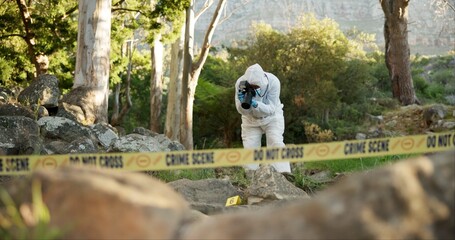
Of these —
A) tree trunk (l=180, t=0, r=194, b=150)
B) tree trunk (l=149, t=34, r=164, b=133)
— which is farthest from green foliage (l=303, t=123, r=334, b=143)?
tree trunk (l=149, t=34, r=164, b=133)

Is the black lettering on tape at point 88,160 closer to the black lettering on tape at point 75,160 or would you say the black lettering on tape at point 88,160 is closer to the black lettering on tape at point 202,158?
the black lettering on tape at point 75,160

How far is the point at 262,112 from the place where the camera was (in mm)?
9383

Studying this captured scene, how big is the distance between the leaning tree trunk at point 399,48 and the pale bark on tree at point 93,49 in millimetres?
13717

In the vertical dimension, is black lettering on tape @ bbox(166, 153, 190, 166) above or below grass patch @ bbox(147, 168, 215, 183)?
above

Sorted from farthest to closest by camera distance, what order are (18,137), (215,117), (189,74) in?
(215,117) → (189,74) → (18,137)

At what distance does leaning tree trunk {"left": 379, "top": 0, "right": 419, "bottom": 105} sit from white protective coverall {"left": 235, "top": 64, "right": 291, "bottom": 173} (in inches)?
627

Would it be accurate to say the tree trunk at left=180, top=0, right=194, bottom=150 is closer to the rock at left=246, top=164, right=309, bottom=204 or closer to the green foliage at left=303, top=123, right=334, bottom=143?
the green foliage at left=303, top=123, right=334, bottom=143

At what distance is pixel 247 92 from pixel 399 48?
663 inches

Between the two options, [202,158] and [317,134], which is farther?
[317,134]

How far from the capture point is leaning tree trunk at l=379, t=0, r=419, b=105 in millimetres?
24375

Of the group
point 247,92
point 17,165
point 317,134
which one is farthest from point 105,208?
point 317,134

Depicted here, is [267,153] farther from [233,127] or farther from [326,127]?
[233,127]

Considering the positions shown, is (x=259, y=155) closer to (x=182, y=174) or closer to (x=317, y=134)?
(x=182, y=174)

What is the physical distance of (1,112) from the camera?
30.2 feet
